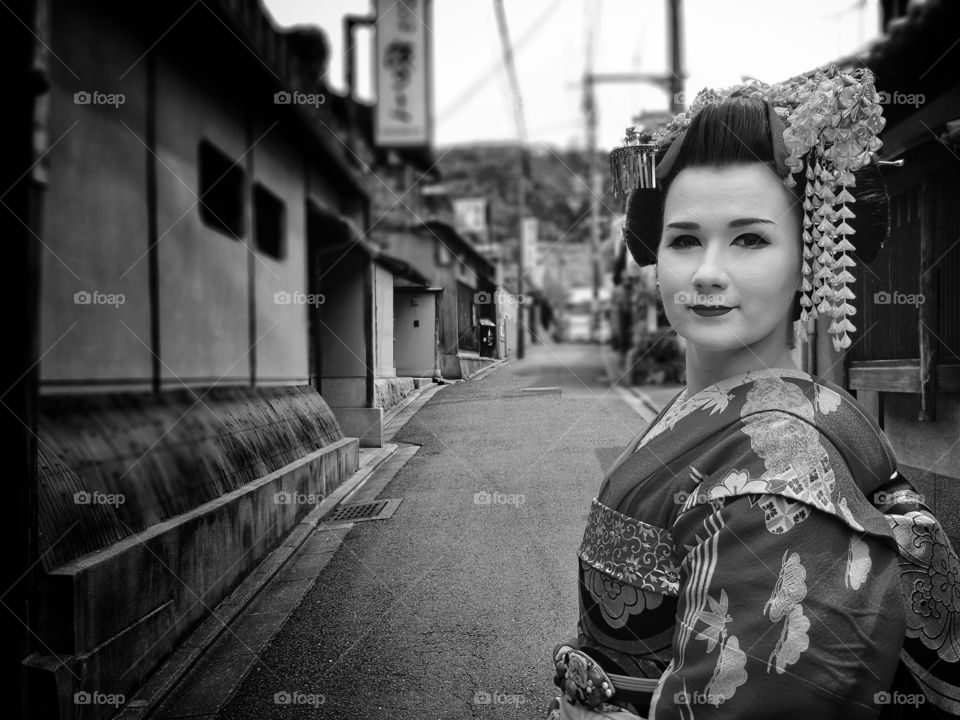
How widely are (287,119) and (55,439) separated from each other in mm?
1276

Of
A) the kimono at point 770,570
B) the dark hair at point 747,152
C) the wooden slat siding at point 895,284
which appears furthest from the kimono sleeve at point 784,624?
the wooden slat siding at point 895,284

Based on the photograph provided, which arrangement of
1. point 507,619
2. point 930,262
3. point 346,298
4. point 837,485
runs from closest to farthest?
point 837,485 < point 346,298 < point 507,619 < point 930,262

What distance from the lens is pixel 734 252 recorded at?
1.56m

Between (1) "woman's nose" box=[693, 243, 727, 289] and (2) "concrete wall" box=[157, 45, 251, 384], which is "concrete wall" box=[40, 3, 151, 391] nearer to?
(2) "concrete wall" box=[157, 45, 251, 384]

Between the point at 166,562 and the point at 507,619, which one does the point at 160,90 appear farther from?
the point at 507,619

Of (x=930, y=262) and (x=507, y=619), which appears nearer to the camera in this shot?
(x=507, y=619)

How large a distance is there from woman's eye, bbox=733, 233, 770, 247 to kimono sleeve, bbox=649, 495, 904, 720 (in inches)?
23.7

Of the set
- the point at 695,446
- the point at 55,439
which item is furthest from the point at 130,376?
the point at 695,446

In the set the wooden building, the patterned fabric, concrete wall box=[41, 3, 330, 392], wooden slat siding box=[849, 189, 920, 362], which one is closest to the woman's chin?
the patterned fabric

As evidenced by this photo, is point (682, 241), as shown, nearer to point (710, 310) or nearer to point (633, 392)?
point (710, 310)

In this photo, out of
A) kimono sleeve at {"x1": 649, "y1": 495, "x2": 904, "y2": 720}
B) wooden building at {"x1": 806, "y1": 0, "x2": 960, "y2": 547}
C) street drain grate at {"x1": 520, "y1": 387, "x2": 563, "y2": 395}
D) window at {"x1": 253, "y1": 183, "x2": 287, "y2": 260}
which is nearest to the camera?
kimono sleeve at {"x1": 649, "y1": 495, "x2": 904, "y2": 720}

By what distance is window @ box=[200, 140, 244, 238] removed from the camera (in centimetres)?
206

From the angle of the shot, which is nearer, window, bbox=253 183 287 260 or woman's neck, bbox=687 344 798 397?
woman's neck, bbox=687 344 798 397

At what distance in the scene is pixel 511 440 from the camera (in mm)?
2297
